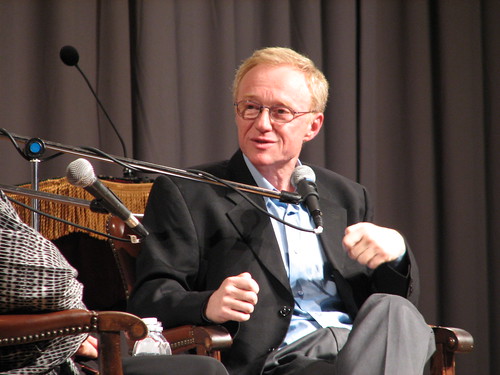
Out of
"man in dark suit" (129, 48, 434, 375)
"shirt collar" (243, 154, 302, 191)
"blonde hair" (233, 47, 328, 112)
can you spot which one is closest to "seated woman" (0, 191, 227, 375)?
"man in dark suit" (129, 48, 434, 375)

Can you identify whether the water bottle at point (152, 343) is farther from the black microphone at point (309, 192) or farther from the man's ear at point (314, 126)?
the man's ear at point (314, 126)

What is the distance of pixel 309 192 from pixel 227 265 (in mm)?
403

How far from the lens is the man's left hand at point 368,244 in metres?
2.00

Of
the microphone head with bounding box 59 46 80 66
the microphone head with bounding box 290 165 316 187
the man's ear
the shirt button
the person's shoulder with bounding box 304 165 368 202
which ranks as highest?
the microphone head with bounding box 59 46 80 66

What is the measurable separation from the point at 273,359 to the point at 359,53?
2.21 m

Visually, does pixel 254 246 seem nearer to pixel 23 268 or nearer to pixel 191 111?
pixel 23 268

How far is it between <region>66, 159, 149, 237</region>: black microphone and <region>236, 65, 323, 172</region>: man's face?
0.83 metres

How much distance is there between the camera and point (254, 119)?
2367 millimetres

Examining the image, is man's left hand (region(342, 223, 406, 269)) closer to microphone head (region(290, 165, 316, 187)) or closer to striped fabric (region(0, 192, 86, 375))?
microphone head (region(290, 165, 316, 187))

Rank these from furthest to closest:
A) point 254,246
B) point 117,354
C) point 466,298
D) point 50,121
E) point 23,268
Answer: point 466,298, point 50,121, point 254,246, point 117,354, point 23,268

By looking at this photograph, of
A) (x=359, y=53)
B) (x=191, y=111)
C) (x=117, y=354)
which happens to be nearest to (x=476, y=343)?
(x=359, y=53)

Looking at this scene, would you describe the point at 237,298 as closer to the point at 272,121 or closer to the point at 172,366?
the point at 172,366

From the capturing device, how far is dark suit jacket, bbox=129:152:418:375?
2049mm

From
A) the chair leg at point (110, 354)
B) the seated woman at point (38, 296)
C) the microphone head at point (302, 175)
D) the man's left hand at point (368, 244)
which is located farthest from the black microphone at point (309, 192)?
the chair leg at point (110, 354)
